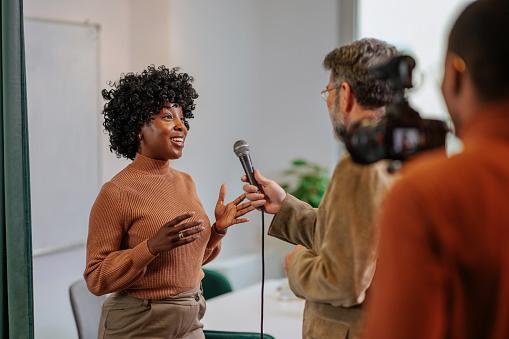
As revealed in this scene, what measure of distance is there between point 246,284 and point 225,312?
162 cm

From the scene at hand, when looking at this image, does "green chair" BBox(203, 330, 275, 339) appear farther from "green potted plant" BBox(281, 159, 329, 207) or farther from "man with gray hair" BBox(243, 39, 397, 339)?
"green potted plant" BBox(281, 159, 329, 207)

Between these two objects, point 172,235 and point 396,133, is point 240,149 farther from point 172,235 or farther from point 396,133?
point 396,133

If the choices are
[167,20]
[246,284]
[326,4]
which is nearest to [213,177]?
[246,284]

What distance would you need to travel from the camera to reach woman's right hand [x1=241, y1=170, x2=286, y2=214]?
1.91 metres

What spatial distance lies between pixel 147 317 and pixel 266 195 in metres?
0.45

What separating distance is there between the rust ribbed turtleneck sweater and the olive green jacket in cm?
44

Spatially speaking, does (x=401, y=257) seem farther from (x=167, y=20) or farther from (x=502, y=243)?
(x=167, y=20)

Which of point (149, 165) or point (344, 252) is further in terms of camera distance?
point (149, 165)

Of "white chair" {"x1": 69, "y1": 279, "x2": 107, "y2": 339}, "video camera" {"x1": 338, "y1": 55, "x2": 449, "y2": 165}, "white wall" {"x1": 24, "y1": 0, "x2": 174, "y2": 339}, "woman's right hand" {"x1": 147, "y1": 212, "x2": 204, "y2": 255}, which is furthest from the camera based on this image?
"white wall" {"x1": 24, "y1": 0, "x2": 174, "y2": 339}

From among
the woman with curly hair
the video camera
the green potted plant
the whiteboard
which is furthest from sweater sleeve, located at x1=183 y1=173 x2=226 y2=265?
the green potted plant

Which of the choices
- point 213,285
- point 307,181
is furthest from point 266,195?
point 307,181

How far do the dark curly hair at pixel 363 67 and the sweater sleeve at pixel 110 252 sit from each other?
674mm

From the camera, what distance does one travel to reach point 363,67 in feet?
5.26

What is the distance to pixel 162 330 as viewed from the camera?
1937 mm
